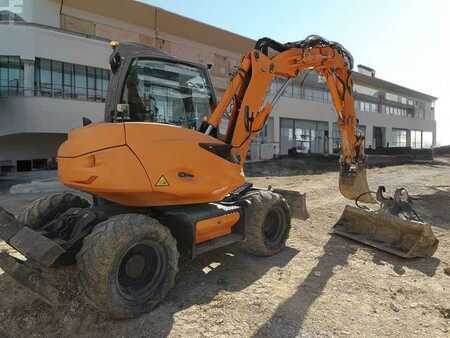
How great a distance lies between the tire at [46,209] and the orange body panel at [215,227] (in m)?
1.84

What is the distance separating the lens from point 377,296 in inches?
186

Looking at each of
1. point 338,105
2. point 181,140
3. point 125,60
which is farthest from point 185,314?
point 338,105

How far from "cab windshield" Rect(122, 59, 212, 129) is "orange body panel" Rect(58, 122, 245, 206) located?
68cm

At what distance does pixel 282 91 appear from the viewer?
642 cm

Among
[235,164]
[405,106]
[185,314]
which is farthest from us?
[405,106]

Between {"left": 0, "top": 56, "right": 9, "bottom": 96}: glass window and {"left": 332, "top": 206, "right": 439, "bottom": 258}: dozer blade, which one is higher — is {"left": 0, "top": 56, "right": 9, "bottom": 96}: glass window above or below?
above

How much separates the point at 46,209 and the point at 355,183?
5342 mm

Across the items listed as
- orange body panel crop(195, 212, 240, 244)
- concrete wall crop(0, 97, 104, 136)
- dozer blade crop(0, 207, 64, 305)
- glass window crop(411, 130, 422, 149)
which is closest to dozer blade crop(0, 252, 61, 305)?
dozer blade crop(0, 207, 64, 305)

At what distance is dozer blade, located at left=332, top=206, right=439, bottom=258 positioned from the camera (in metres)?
5.95

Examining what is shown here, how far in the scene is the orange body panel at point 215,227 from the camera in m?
4.74

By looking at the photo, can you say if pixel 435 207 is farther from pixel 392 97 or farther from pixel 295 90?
pixel 392 97

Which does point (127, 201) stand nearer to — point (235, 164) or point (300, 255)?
point (235, 164)

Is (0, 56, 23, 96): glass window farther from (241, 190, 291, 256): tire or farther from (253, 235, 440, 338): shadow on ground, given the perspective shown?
(253, 235, 440, 338): shadow on ground

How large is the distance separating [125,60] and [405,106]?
54287 millimetres
